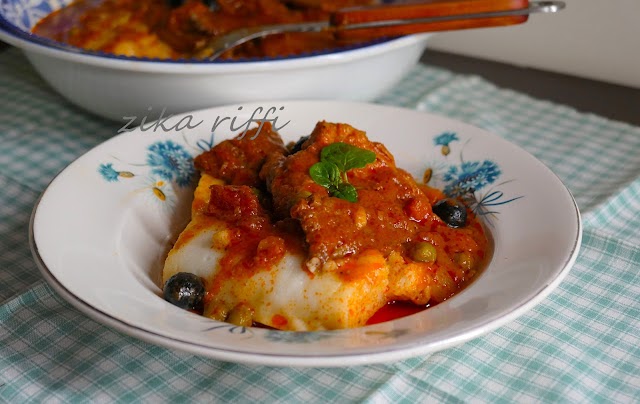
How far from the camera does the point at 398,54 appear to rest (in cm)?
357

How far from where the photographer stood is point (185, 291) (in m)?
2.23

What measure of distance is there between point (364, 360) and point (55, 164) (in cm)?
214

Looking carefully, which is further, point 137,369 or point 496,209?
point 496,209

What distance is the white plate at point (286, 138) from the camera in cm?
188

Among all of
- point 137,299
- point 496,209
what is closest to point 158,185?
point 137,299

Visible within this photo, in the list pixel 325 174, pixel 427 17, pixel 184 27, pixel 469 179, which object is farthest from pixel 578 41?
pixel 325 174

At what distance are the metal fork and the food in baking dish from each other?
97cm

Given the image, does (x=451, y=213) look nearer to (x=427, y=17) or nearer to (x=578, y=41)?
(x=427, y=17)

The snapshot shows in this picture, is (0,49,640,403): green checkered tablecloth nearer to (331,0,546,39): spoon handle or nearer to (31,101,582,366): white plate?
(31,101,582,366): white plate

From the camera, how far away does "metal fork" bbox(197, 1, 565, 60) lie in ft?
10.8

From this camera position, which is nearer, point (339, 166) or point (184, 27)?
point (339, 166)

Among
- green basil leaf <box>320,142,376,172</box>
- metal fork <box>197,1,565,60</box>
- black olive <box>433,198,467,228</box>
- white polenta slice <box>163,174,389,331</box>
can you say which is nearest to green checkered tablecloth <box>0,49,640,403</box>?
white polenta slice <box>163,174,389,331</box>

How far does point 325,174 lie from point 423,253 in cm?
40

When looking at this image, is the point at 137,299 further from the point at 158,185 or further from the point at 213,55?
the point at 213,55
